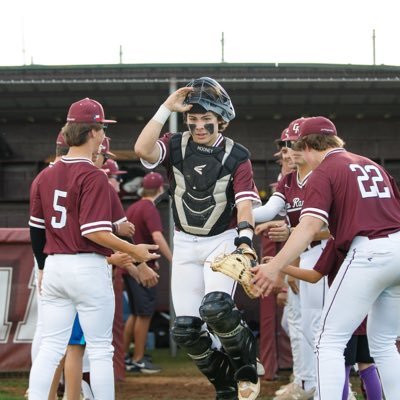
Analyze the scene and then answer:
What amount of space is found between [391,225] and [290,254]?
663mm

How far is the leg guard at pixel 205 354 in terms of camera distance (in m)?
6.06

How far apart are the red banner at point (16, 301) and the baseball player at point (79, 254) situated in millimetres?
3392

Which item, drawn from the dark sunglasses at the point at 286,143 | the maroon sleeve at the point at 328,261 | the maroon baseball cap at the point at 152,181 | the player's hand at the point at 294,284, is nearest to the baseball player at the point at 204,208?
the maroon sleeve at the point at 328,261

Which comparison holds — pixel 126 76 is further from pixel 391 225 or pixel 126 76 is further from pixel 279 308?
pixel 391 225

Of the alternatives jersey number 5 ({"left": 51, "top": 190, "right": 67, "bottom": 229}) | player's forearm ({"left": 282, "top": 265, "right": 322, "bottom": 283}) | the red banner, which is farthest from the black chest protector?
the red banner

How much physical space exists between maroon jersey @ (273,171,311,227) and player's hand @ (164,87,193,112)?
4.32 ft

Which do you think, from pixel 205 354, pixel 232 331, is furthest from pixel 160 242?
pixel 232 331

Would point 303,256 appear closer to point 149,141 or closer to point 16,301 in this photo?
point 149,141

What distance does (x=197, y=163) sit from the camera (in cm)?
612

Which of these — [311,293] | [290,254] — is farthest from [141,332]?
[290,254]

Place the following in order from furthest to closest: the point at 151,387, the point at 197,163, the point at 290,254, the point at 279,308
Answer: the point at 279,308 → the point at 151,387 → the point at 197,163 → the point at 290,254

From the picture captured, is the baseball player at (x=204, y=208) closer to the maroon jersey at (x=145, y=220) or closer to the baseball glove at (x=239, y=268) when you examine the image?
the baseball glove at (x=239, y=268)

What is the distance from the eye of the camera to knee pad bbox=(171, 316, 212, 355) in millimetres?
6043

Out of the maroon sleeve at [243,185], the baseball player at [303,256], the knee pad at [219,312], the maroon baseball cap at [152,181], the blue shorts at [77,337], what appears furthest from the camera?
the maroon baseball cap at [152,181]
